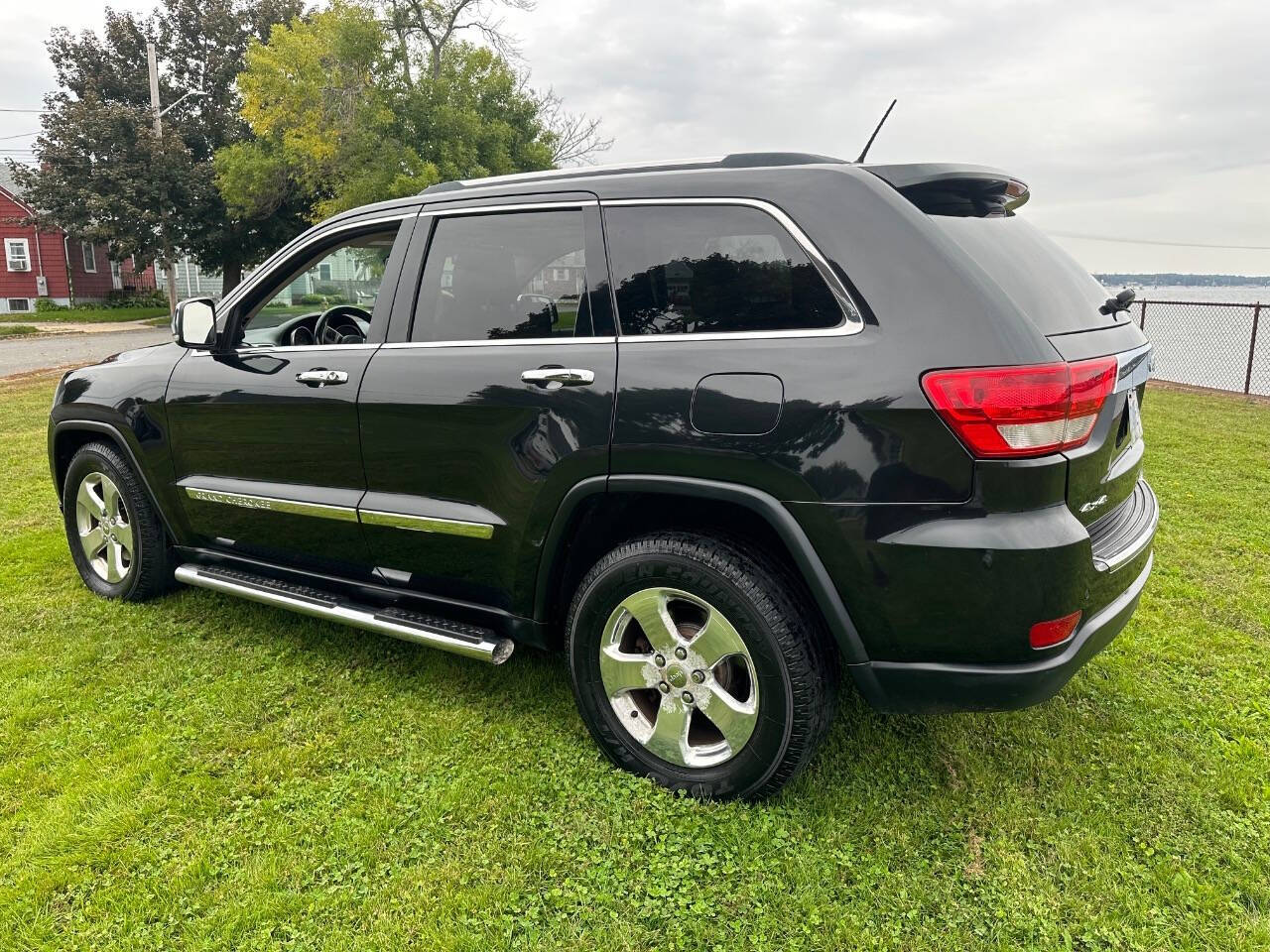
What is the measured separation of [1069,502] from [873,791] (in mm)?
1107

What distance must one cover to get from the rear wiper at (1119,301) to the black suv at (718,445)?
20 millimetres

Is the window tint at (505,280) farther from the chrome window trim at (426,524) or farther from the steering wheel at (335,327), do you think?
the steering wheel at (335,327)

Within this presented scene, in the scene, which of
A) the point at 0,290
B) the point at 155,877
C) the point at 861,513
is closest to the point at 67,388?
the point at 155,877

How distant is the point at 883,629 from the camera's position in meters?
2.27

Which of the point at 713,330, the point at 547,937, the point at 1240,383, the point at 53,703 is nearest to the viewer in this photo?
the point at 547,937

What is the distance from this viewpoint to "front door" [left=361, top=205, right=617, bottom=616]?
2.66m

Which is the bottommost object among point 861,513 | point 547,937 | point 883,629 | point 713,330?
point 547,937

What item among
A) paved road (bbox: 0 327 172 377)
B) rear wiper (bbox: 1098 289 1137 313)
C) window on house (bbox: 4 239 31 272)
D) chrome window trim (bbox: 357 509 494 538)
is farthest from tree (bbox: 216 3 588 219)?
rear wiper (bbox: 1098 289 1137 313)

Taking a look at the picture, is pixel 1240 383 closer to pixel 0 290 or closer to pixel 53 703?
pixel 53 703

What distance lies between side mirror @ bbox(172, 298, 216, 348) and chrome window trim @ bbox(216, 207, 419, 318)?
3.6 inches

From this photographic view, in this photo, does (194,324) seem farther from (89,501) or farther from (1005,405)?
(1005,405)

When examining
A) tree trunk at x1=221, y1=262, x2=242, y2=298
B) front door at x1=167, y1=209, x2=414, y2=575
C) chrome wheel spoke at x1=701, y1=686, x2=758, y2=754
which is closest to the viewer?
chrome wheel spoke at x1=701, y1=686, x2=758, y2=754

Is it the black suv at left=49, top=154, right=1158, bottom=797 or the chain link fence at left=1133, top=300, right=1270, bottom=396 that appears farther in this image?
the chain link fence at left=1133, top=300, right=1270, bottom=396

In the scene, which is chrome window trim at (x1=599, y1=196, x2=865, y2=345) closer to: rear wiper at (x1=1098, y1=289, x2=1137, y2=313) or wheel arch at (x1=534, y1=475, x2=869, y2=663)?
wheel arch at (x1=534, y1=475, x2=869, y2=663)
